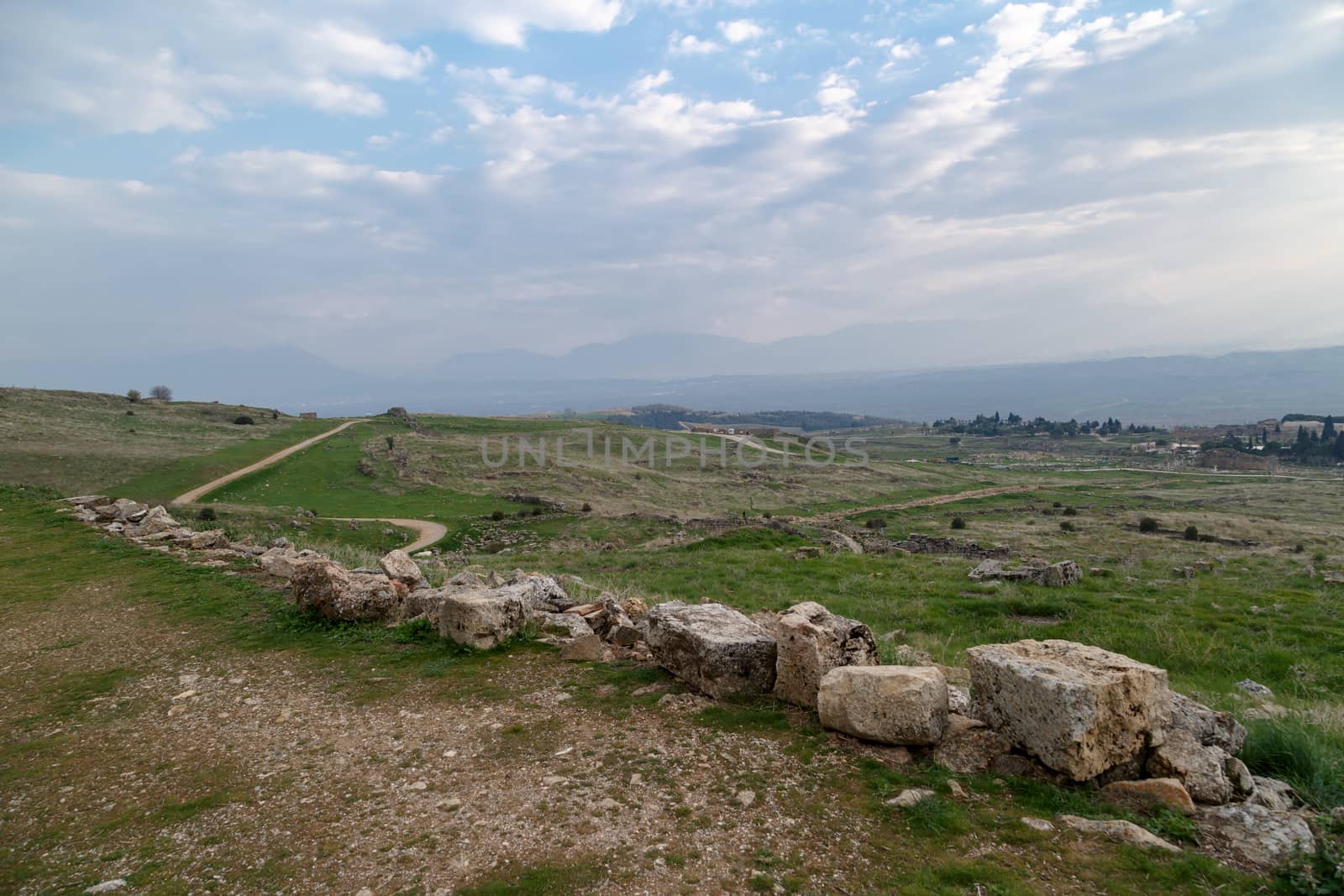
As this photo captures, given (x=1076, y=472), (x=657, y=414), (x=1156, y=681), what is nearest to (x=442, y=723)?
(x=1156, y=681)

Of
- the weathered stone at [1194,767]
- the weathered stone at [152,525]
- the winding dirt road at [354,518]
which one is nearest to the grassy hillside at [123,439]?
the winding dirt road at [354,518]

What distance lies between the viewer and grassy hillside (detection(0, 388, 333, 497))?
36.6 meters

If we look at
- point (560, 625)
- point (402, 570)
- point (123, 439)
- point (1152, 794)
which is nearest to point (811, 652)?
point (1152, 794)

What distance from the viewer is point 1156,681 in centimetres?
584

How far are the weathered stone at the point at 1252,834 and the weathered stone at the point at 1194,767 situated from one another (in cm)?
13

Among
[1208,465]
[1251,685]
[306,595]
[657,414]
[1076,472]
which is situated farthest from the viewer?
[657,414]

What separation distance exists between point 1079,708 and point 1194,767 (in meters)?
1.26

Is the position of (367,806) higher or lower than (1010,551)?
higher

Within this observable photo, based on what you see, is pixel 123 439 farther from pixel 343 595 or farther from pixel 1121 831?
pixel 1121 831

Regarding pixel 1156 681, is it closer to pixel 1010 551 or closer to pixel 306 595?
pixel 306 595

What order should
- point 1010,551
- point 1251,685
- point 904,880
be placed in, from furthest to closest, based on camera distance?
point 1010,551
point 1251,685
point 904,880

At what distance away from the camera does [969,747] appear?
6.21 m

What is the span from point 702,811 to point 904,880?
1.76 meters

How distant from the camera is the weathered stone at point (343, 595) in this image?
1057 cm
